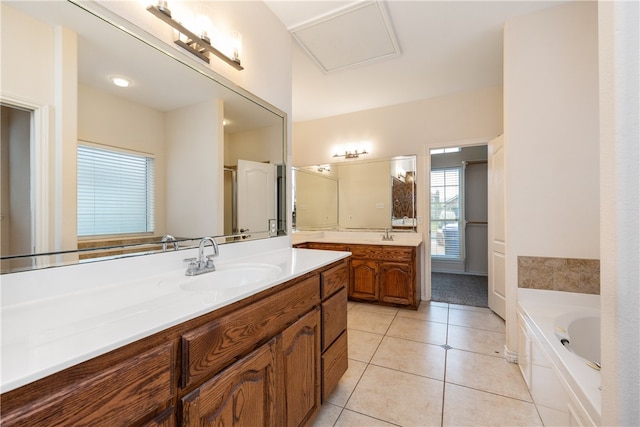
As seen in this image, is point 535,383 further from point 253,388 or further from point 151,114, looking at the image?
point 151,114

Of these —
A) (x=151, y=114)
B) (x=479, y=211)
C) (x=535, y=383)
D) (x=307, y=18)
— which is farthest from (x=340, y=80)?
(x=479, y=211)

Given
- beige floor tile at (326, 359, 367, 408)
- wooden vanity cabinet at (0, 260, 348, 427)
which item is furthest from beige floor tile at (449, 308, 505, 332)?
wooden vanity cabinet at (0, 260, 348, 427)

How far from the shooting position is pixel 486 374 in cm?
187

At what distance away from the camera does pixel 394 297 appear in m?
3.05

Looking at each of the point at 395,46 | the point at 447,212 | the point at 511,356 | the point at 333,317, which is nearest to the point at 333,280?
the point at 333,317

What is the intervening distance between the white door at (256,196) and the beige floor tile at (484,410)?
1.61 m

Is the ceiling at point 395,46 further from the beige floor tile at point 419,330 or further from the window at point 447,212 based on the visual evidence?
the beige floor tile at point 419,330

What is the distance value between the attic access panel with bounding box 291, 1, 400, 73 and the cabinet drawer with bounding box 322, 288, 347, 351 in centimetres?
195

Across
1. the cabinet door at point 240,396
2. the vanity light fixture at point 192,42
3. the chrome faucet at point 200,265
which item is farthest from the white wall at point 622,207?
the vanity light fixture at point 192,42

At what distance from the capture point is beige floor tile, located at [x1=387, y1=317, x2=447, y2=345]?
2.39m

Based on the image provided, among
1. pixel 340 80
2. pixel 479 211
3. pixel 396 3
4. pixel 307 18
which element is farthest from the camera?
pixel 479 211

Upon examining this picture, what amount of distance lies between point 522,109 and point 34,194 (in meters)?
2.79

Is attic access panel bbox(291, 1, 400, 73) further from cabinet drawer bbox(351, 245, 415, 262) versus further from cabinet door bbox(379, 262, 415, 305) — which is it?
cabinet door bbox(379, 262, 415, 305)

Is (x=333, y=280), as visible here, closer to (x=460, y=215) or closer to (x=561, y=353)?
(x=561, y=353)
